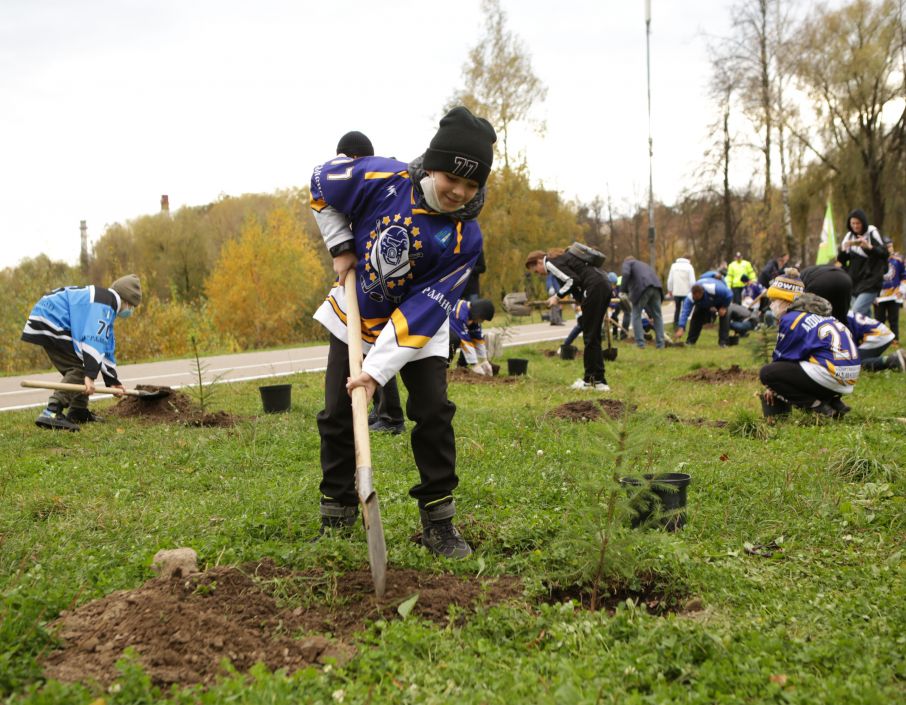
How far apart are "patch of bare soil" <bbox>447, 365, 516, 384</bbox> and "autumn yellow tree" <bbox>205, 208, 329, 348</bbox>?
697 inches

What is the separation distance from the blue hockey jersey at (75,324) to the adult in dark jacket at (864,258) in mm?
10990

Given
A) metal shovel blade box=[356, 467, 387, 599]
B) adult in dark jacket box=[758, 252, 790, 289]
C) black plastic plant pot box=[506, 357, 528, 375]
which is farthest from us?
adult in dark jacket box=[758, 252, 790, 289]

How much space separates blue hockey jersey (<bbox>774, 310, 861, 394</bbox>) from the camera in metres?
6.90

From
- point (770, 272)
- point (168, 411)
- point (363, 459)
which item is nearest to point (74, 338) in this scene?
point (168, 411)

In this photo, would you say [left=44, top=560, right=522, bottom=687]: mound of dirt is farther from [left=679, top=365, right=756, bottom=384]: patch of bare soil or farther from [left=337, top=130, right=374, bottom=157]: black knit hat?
[left=679, top=365, right=756, bottom=384]: patch of bare soil

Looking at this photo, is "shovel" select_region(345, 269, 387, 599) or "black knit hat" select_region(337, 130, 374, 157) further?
"black knit hat" select_region(337, 130, 374, 157)

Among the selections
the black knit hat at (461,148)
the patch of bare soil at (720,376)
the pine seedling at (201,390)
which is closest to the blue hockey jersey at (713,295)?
the patch of bare soil at (720,376)

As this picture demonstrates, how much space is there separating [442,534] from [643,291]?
43.0ft

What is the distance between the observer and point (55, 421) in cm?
763

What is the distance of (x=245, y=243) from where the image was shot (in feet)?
96.5

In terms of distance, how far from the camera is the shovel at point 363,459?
3.27 metres

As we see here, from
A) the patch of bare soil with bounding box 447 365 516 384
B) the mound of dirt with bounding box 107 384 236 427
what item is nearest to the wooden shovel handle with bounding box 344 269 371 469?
the mound of dirt with bounding box 107 384 236 427

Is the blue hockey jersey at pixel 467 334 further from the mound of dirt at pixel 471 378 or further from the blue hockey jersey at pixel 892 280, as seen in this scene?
the blue hockey jersey at pixel 892 280

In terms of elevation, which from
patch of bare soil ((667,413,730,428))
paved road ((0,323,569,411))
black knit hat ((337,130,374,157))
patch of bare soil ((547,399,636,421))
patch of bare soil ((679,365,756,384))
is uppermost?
black knit hat ((337,130,374,157))
